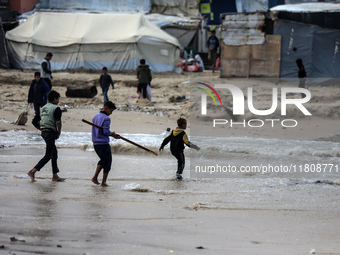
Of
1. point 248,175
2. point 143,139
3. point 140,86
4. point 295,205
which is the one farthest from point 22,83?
point 295,205

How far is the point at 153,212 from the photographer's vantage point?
657 cm

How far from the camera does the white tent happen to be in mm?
26859

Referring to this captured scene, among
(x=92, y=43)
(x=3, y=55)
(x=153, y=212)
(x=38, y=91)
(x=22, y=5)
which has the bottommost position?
(x=3, y=55)

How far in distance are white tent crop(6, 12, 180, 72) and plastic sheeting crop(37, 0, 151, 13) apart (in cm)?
379

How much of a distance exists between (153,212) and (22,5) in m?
27.7

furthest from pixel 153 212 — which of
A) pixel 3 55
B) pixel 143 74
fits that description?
pixel 3 55

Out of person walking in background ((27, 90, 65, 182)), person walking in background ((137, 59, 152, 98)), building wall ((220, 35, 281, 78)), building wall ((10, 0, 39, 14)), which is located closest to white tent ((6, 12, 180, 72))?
building wall ((10, 0, 39, 14))

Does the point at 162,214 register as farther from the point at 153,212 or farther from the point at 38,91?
the point at 38,91

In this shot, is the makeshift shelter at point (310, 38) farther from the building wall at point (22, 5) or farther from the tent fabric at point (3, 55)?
the building wall at point (22, 5)

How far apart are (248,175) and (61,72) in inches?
731

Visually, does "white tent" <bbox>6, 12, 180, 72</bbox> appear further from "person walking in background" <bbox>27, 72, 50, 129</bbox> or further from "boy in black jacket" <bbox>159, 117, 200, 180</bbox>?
"boy in black jacket" <bbox>159, 117, 200, 180</bbox>

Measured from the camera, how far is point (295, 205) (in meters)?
7.31

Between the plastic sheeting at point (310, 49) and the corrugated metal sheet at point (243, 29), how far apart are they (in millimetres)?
675

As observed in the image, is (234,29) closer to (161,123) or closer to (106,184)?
(161,123)
